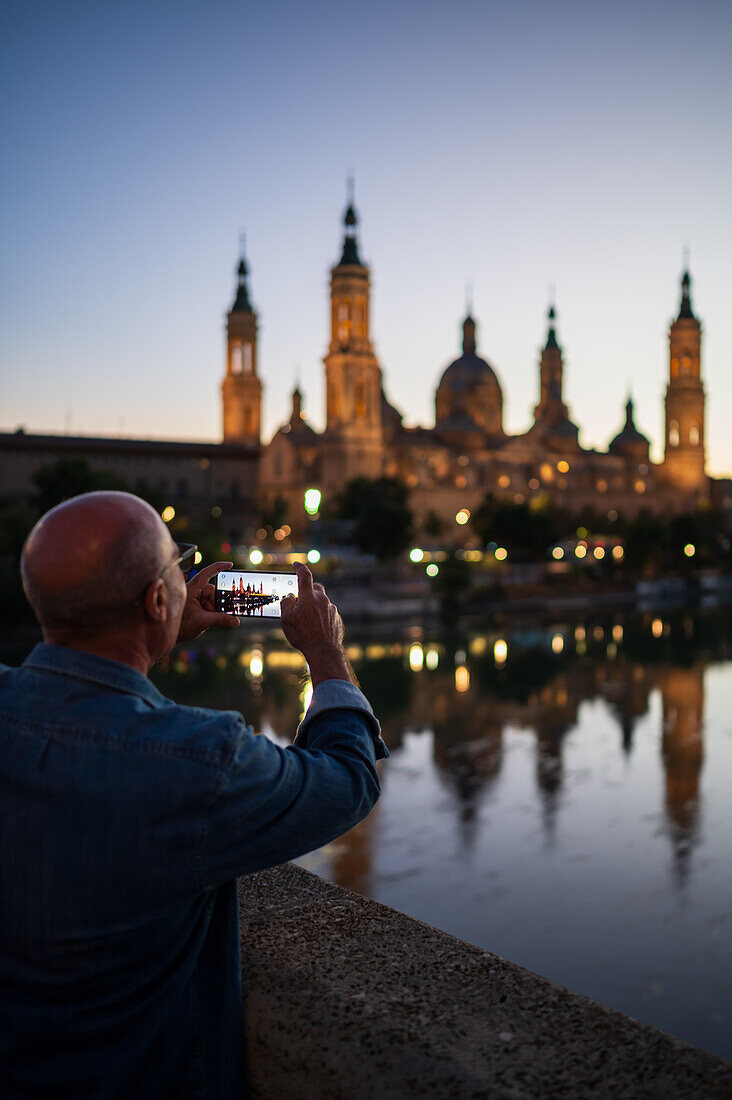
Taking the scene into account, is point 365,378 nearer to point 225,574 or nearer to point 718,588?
point 718,588

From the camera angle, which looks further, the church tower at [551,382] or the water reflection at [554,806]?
the church tower at [551,382]

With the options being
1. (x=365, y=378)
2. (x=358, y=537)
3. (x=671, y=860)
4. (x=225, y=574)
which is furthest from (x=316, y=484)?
(x=225, y=574)

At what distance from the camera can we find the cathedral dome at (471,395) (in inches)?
2985

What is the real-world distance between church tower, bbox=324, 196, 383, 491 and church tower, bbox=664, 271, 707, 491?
36949mm

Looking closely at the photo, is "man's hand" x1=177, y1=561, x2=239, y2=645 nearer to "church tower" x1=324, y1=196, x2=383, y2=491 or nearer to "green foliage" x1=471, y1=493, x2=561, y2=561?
"green foliage" x1=471, y1=493, x2=561, y2=561

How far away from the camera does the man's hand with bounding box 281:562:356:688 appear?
1.76m

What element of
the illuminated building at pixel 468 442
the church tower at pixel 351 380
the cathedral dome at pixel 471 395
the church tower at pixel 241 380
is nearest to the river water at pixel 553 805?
the church tower at pixel 351 380

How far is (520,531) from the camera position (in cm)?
5450

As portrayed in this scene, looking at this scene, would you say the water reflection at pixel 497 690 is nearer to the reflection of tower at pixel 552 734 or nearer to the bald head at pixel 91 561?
the reflection of tower at pixel 552 734

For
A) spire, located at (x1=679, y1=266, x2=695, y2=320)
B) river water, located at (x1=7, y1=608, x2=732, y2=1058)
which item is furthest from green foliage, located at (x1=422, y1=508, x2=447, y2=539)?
spire, located at (x1=679, y1=266, x2=695, y2=320)

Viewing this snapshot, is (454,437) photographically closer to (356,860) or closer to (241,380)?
(241,380)

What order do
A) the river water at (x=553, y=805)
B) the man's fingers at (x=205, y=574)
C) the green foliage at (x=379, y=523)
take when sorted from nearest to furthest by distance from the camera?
1. the man's fingers at (x=205, y=574)
2. the river water at (x=553, y=805)
3. the green foliage at (x=379, y=523)

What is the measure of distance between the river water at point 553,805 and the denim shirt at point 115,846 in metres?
0.45

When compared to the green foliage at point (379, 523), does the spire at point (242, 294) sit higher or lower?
higher
